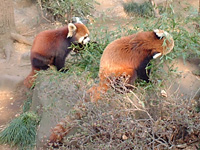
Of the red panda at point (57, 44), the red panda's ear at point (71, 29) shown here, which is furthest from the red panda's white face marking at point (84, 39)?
the red panda's ear at point (71, 29)

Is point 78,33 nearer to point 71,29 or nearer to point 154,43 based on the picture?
point 71,29

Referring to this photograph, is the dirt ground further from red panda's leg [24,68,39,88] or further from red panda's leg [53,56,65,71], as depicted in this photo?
red panda's leg [53,56,65,71]

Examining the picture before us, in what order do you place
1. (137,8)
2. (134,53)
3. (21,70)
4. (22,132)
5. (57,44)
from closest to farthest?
(134,53), (22,132), (57,44), (21,70), (137,8)

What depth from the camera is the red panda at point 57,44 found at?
4972 millimetres

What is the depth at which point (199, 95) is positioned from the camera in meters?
3.87

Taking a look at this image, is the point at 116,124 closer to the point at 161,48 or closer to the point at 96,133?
the point at 96,133

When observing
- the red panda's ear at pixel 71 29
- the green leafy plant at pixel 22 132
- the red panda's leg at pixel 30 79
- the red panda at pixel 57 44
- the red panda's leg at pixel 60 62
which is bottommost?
the green leafy plant at pixel 22 132

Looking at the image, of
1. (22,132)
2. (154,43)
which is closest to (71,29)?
(154,43)

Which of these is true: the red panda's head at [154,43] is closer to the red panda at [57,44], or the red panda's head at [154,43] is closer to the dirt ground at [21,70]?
the dirt ground at [21,70]

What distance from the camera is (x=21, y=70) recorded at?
6.60 metres

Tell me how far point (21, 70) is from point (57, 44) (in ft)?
6.39

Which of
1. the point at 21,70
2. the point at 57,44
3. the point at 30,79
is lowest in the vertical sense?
the point at 21,70

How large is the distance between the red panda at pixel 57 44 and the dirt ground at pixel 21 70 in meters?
0.60

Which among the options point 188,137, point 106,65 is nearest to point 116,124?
point 188,137
